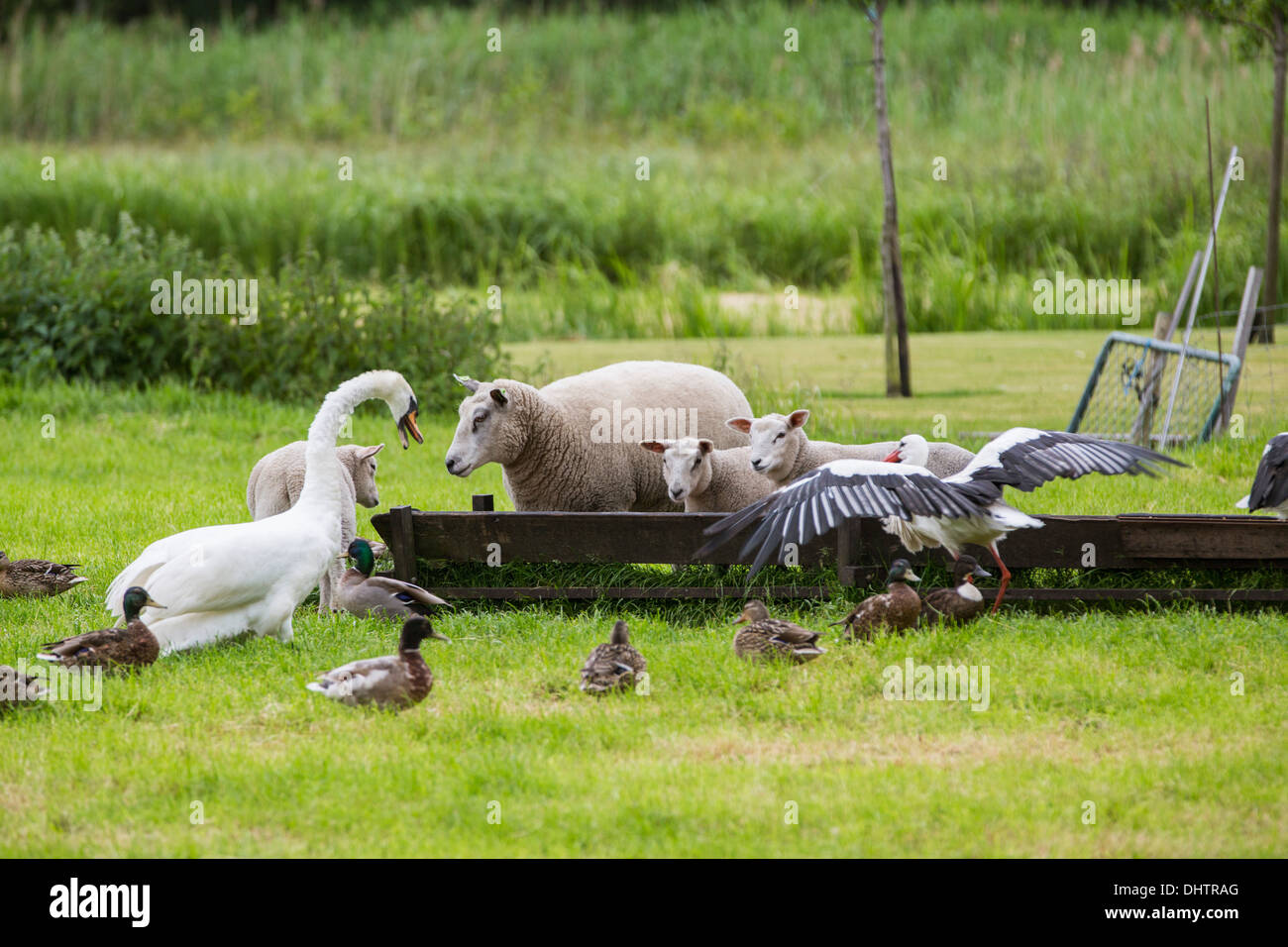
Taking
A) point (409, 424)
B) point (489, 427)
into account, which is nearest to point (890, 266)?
point (489, 427)

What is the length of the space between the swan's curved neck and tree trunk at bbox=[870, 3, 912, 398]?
7.39m

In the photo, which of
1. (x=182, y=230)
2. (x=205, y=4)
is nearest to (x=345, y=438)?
(x=182, y=230)

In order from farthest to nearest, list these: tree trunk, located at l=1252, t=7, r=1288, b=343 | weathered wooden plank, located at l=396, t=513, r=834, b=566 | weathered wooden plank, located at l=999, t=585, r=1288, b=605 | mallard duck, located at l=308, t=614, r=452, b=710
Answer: tree trunk, located at l=1252, t=7, r=1288, b=343
weathered wooden plank, located at l=396, t=513, r=834, b=566
weathered wooden plank, located at l=999, t=585, r=1288, b=605
mallard duck, located at l=308, t=614, r=452, b=710

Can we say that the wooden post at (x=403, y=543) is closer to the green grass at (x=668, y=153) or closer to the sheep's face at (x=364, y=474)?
the sheep's face at (x=364, y=474)

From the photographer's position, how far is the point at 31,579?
718 centimetres

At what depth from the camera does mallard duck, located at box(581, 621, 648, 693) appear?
218 inches

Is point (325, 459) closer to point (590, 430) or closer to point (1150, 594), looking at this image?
point (590, 430)

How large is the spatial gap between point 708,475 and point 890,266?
20.9ft

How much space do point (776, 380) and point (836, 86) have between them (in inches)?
561

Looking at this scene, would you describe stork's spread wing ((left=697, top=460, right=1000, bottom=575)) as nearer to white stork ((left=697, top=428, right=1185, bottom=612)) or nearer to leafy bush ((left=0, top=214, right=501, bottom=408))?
white stork ((left=697, top=428, right=1185, bottom=612))

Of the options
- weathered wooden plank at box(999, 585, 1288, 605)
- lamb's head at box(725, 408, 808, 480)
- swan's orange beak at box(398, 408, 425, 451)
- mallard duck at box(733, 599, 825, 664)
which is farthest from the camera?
lamb's head at box(725, 408, 808, 480)

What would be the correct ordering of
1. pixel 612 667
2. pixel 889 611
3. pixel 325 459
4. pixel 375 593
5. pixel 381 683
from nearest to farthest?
pixel 381 683, pixel 612 667, pixel 889 611, pixel 325 459, pixel 375 593

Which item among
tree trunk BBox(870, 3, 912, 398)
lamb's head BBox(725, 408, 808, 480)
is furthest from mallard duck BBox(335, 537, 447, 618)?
tree trunk BBox(870, 3, 912, 398)

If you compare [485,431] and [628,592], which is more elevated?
[485,431]
